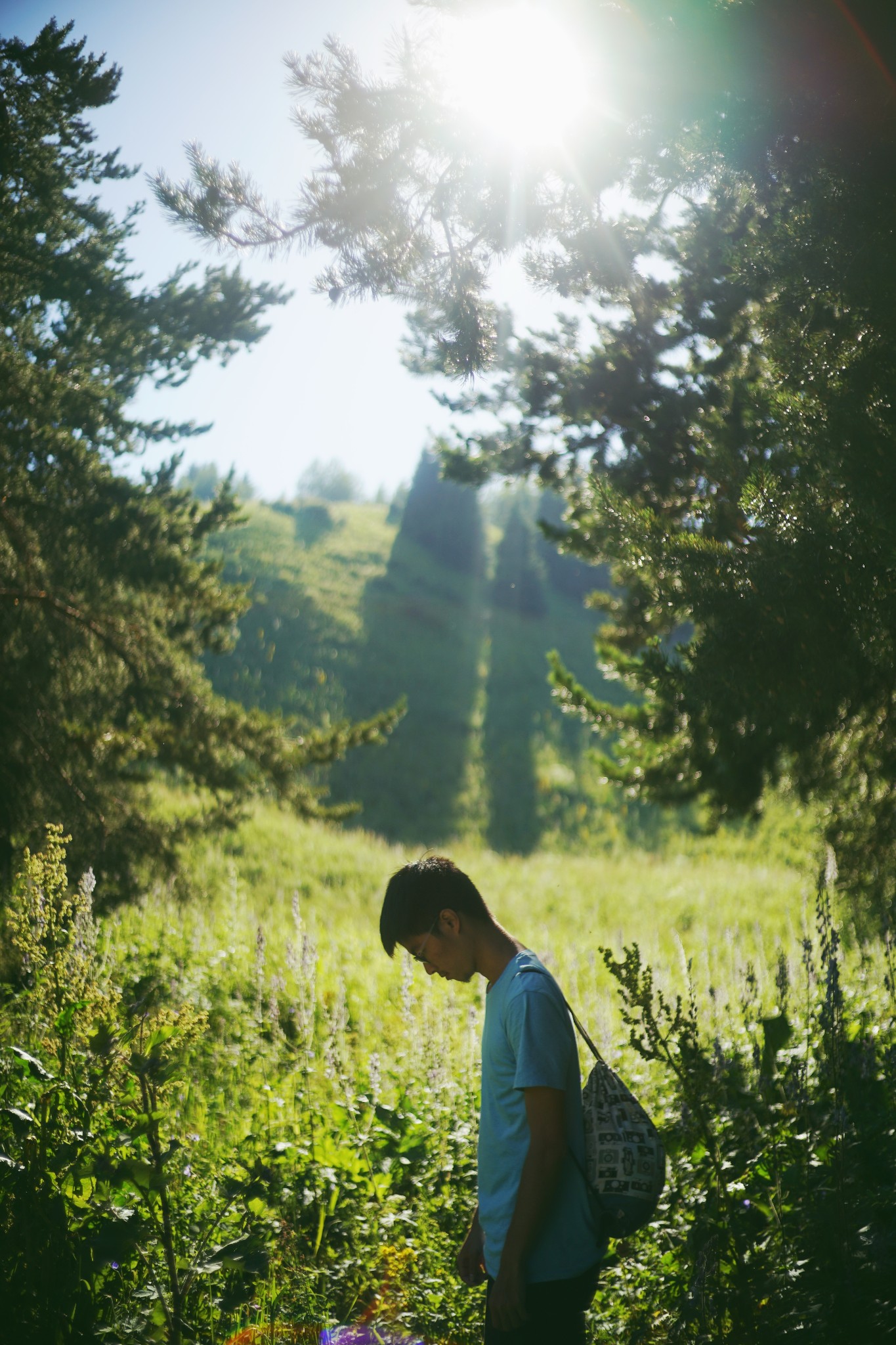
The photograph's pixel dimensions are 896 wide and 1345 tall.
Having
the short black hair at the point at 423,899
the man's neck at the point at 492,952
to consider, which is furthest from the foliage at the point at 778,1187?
the short black hair at the point at 423,899

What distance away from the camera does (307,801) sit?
8.27 m

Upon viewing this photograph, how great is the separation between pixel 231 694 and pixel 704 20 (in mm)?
24351

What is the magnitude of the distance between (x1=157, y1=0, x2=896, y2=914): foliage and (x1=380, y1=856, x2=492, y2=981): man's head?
197 centimetres

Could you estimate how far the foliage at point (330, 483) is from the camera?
11200cm

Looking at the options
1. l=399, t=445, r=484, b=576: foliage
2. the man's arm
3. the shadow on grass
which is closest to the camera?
the man's arm

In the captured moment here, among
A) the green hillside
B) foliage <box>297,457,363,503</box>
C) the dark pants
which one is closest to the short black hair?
the dark pants

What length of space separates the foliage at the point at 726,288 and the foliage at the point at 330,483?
4255 inches

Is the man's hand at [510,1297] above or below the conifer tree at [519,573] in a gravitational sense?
below

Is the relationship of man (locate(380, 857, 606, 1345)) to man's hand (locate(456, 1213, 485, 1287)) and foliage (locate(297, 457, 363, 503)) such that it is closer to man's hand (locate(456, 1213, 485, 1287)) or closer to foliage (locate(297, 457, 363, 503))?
man's hand (locate(456, 1213, 485, 1287))

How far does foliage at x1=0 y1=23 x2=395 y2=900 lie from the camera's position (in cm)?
638

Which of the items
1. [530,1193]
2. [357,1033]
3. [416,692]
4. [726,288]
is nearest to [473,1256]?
[530,1193]

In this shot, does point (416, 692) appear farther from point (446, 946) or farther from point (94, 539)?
point (446, 946)

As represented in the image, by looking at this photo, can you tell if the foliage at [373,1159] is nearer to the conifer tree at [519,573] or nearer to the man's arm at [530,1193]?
the man's arm at [530,1193]

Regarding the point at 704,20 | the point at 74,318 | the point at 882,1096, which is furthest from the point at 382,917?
the point at 74,318
